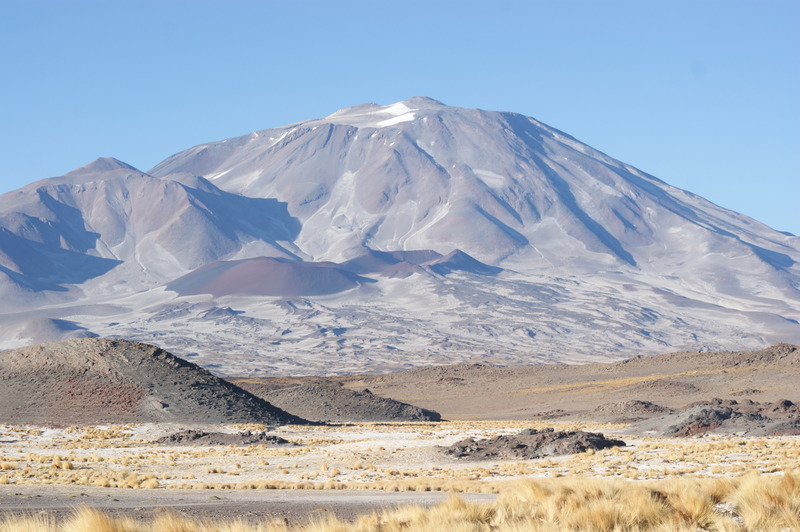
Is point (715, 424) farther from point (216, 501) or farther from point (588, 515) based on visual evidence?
point (588, 515)

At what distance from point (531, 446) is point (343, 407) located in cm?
2846

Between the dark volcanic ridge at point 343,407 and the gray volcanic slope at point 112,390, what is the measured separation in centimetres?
928

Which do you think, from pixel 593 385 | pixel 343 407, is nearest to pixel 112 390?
pixel 343 407

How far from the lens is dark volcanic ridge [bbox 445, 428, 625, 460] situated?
3097cm

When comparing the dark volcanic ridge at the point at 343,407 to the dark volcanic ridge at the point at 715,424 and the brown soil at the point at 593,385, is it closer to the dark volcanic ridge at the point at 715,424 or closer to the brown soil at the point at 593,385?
the brown soil at the point at 593,385

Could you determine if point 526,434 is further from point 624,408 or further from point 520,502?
point 624,408

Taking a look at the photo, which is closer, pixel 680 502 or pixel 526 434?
pixel 680 502

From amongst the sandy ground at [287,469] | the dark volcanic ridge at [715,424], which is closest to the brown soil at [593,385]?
the dark volcanic ridge at [715,424]

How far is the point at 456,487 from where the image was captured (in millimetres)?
21703

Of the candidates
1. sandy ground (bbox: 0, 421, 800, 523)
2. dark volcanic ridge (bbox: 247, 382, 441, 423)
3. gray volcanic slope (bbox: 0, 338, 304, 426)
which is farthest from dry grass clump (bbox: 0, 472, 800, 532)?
dark volcanic ridge (bbox: 247, 382, 441, 423)

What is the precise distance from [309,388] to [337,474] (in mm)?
36467

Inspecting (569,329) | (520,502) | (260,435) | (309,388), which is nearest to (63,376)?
(260,435)

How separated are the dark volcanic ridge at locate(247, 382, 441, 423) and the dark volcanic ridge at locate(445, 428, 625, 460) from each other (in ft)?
80.6

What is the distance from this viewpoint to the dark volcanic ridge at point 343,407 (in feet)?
190
